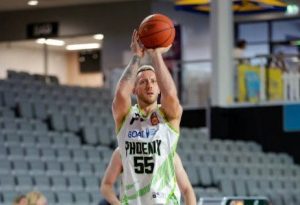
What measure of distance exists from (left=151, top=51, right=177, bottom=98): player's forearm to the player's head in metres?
0.07

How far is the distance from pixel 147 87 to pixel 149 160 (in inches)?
16.3

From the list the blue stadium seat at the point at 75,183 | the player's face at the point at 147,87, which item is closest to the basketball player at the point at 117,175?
the player's face at the point at 147,87

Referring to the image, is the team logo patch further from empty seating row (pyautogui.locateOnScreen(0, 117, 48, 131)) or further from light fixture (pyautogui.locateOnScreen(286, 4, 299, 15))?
light fixture (pyautogui.locateOnScreen(286, 4, 299, 15))

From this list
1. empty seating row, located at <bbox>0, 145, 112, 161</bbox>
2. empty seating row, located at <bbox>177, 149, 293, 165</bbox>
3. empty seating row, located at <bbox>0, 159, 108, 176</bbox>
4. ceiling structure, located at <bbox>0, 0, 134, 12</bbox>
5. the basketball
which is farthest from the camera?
ceiling structure, located at <bbox>0, 0, 134, 12</bbox>

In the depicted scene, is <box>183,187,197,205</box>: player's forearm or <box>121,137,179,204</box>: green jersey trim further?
<box>183,187,197,205</box>: player's forearm

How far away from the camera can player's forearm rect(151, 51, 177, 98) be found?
5430 mm

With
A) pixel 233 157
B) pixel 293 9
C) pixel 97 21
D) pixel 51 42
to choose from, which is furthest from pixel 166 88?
pixel 51 42

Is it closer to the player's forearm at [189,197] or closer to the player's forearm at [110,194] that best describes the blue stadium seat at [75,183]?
the player's forearm at [110,194]

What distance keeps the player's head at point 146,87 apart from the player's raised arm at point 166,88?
6 cm

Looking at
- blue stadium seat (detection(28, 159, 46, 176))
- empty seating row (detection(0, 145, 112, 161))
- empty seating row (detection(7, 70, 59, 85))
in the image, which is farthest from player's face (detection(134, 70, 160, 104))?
empty seating row (detection(7, 70, 59, 85))

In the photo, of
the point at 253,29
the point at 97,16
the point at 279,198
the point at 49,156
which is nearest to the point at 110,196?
the point at 49,156

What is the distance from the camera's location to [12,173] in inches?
591

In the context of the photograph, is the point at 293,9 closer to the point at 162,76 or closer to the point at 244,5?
the point at 244,5

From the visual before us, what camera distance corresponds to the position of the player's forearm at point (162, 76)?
5430 millimetres
